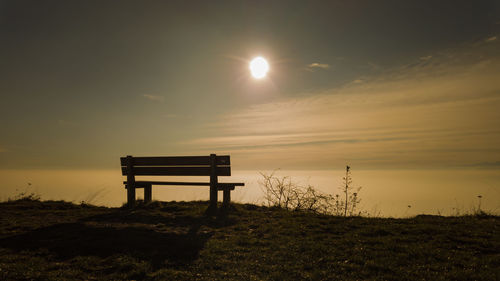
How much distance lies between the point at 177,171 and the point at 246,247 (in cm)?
606

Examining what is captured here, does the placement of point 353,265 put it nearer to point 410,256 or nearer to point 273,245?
point 410,256

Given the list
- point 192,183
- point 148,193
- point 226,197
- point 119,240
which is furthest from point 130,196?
point 119,240

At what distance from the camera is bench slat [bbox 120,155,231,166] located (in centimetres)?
1223

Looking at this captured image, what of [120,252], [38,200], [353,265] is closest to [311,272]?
[353,265]

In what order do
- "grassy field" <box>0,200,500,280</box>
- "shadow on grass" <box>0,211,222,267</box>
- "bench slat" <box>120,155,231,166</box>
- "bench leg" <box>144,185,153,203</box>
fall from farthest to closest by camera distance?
"bench leg" <box>144,185,153,203</box> → "bench slat" <box>120,155,231,166</box> → "shadow on grass" <box>0,211,222,267</box> → "grassy field" <box>0,200,500,280</box>

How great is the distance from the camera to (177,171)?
42.7 ft

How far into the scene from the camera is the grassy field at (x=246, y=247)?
627 centimetres

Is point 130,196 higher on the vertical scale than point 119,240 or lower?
higher

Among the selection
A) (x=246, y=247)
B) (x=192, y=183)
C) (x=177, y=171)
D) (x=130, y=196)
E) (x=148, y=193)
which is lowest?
(x=246, y=247)

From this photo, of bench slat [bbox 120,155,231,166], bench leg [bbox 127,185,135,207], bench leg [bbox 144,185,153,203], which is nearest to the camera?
bench slat [bbox 120,155,231,166]

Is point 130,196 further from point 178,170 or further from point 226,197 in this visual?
point 226,197

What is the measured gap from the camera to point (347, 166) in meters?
13.0

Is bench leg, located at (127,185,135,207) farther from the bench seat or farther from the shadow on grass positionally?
the shadow on grass

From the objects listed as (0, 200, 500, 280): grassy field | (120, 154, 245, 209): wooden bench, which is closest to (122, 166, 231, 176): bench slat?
(120, 154, 245, 209): wooden bench
